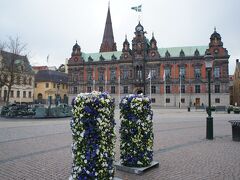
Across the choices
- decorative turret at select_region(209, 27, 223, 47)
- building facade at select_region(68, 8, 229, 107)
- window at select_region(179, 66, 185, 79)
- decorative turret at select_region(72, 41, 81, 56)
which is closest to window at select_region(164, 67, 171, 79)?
building facade at select_region(68, 8, 229, 107)

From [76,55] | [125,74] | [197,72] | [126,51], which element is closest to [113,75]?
[125,74]

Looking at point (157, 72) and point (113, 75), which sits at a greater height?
point (157, 72)

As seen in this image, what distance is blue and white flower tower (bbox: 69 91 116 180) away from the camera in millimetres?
5176

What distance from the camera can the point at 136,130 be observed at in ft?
22.7

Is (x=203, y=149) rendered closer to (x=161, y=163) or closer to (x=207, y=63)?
(x=161, y=163)

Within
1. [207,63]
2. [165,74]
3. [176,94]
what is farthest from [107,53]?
[207,63]

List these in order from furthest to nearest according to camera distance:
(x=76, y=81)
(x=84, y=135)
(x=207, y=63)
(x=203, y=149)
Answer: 1. (x=76, y=81)
2. (x=207, y=63)
3. (x=203, y=149)
4. (x=84, y=135)

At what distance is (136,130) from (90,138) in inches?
79.3

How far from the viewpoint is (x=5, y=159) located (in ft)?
26.6

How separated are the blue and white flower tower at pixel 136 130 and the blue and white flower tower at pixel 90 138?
1.66m

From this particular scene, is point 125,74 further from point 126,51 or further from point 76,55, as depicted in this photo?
point 76,55

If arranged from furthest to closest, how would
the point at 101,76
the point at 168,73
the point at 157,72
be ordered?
the point at 101,76, the point at 157,72, the point at 168,73

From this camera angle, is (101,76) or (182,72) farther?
(101,76)

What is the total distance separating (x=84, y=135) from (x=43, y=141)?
22.9ft
